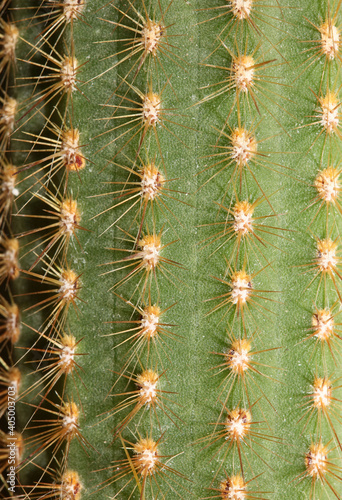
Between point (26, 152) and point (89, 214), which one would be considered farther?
point (26, 152)

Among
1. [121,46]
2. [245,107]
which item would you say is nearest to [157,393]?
[245,107]

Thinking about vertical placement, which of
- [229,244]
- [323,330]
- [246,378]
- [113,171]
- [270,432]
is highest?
[113,171]

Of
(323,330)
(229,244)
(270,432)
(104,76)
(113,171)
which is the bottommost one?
(270,432)

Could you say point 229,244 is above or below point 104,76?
below

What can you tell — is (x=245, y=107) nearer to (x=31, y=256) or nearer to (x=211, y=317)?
(x=211, y=317)


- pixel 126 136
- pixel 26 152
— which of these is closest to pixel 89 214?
pixel 126 136

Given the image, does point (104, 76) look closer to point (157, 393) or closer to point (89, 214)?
point (89, 214)
